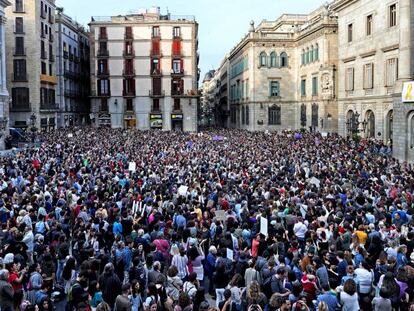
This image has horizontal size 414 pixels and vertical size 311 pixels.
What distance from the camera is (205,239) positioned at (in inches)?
524

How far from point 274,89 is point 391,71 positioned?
27330mm

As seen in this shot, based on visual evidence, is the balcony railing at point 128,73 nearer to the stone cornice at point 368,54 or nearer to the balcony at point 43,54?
the balcony at point 43,54

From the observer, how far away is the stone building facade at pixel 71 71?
6812 centimetres

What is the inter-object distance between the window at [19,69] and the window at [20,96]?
114 cm

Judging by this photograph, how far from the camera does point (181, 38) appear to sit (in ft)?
231

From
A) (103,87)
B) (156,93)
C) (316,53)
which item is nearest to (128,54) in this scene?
(103,87)

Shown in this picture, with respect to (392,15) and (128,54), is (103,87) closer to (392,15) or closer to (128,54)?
(128,54)

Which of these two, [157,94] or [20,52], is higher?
[20,52]

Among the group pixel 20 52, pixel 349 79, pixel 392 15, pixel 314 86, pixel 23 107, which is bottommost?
pixel 23 107

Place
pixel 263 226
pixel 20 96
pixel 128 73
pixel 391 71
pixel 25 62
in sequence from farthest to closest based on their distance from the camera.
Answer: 1. pixel 128 73
2. pixel 25 62
3. pixel 20 96
4. pixel 391 71
5. pixel 263 226

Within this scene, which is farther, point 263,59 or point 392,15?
point 263,59

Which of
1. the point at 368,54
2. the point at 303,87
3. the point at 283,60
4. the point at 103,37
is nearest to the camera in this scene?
the point at 368,54

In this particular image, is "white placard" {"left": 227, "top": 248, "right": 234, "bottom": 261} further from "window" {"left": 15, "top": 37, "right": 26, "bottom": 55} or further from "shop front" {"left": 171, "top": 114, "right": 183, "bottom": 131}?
"shop front" {"left": 171, "top": 114, "right": 183, "bottom": 131}

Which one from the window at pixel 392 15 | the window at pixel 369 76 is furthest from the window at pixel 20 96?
the window at pixel 392 15
